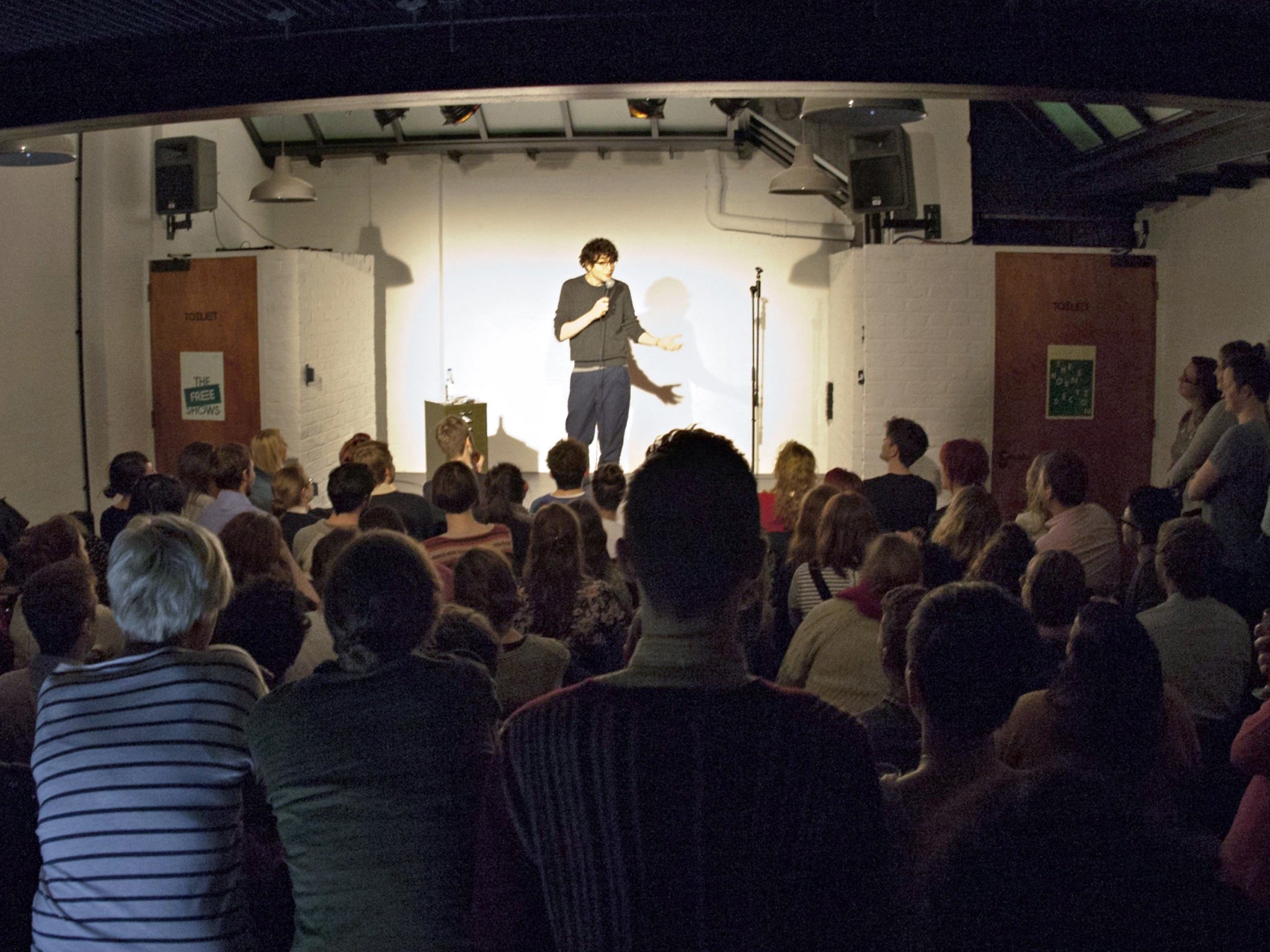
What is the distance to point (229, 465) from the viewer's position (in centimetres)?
427

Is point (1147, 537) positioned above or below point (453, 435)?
below

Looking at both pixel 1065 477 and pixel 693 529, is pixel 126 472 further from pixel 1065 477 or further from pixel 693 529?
pixel 693 529

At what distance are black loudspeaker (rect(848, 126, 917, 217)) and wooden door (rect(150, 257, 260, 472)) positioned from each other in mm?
3864

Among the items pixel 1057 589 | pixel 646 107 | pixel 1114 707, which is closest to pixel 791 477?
pixel 1057 589

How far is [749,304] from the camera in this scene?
29.7 feet

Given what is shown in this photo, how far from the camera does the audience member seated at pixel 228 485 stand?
4152mm

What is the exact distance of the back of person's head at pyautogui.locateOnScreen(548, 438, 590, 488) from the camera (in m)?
4.48

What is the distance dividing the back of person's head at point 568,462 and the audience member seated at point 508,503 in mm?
140

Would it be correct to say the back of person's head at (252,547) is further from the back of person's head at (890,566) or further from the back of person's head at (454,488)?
the back of person's head at (890,566)

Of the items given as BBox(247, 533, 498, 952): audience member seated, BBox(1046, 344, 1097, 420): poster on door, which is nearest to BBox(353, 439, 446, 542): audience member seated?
BBox(247, 533, 498, 952): audience member seated

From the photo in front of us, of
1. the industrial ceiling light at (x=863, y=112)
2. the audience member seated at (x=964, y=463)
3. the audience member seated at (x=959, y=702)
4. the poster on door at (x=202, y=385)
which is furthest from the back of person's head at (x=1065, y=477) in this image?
the poster on door at (x=202, y=385)

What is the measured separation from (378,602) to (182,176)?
6.61m

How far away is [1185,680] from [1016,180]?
6477mm

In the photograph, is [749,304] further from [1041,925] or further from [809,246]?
[1041,925]
